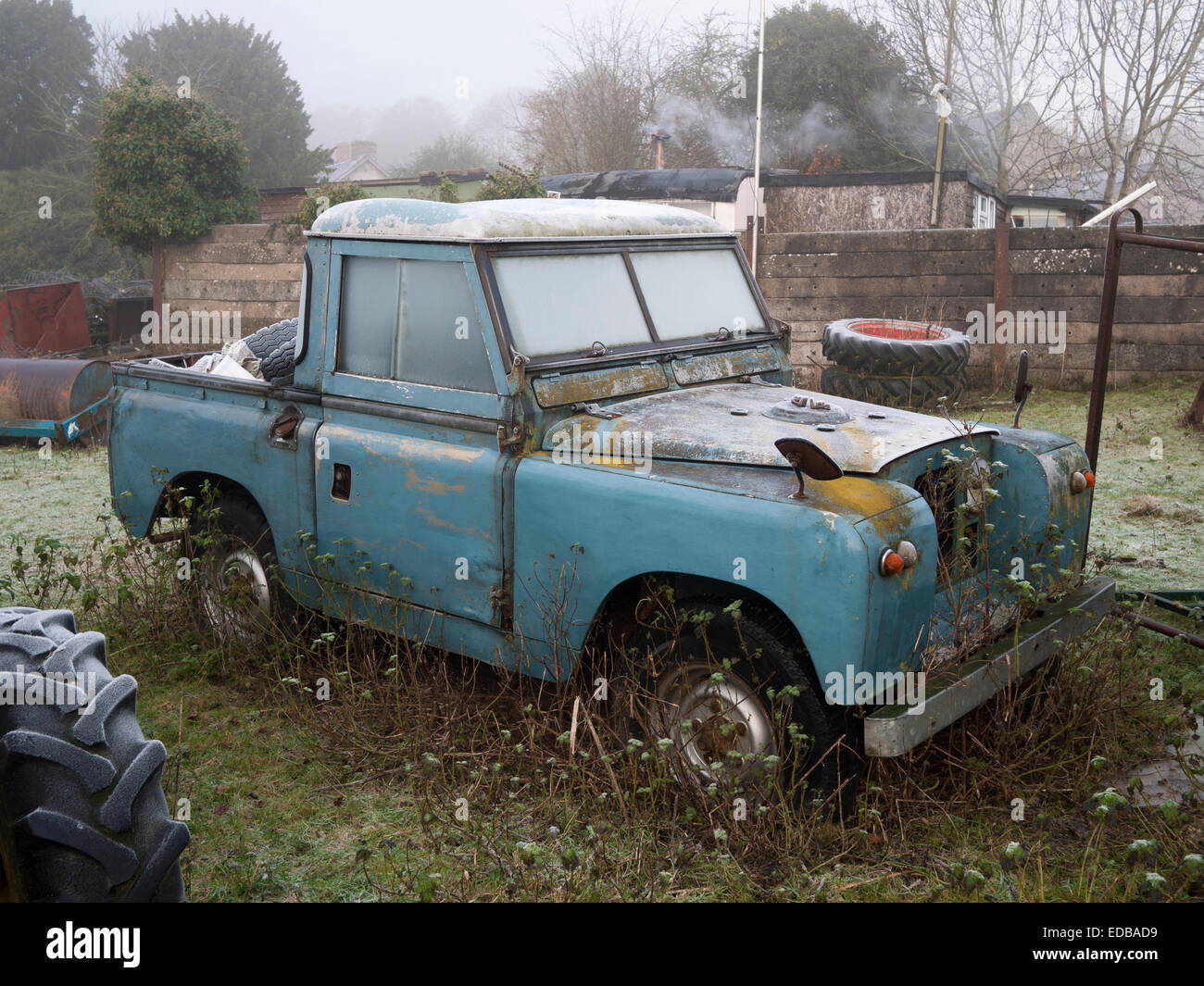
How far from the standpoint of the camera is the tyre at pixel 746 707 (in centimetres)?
360

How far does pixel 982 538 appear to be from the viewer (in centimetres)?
418

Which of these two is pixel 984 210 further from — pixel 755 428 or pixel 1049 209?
pixel 755 428

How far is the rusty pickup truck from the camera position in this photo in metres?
3.57

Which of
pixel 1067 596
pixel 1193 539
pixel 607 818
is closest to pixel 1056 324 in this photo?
pixel 1193 539

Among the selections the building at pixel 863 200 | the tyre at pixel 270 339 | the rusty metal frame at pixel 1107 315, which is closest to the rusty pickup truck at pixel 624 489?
the tyre at pixel 270 339

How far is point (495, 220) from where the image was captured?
4.35 metres

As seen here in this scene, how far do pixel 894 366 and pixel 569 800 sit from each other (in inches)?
262

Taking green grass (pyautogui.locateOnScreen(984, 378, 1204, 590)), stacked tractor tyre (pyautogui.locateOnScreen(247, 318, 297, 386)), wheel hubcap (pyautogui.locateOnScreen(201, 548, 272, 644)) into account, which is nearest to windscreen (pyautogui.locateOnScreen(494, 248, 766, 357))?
stacked tractor tyre (pyautogui.locateOnScreen(247, 318, 297, 386))

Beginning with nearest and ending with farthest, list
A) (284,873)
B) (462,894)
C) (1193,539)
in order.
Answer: (462,894)
(284,873)
(1193,539)

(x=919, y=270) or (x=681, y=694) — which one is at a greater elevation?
(x=919, y=270)

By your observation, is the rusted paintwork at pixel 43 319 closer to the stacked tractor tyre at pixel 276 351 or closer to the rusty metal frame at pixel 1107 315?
the stacked tractor tyre at pixel 276 351

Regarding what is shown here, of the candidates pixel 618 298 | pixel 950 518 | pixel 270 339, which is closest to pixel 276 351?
pixel 270 339

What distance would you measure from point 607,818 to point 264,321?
12914 millimetres

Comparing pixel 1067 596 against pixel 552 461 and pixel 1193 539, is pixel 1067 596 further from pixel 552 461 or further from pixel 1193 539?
pixel 1193 539
